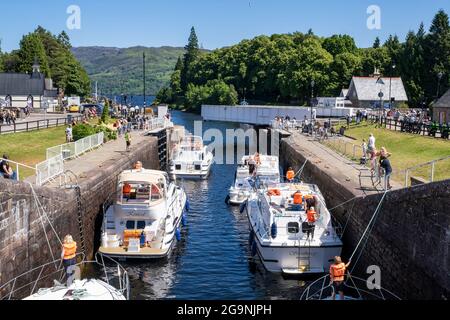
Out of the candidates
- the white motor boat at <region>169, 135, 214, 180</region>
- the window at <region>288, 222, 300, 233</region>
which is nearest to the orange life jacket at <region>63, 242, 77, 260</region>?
the window at <region>288, 222, 300, 233</region>

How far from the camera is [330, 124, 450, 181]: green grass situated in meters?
33.2

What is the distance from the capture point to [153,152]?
59.0 meters

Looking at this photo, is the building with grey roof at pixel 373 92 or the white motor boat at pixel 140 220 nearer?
the white motor boat at pixel 140 220

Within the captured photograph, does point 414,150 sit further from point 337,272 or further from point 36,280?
point 36,280

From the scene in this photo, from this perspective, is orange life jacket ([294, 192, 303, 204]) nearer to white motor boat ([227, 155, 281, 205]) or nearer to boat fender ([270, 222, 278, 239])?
boat fender ([270, 222, 278, 239])

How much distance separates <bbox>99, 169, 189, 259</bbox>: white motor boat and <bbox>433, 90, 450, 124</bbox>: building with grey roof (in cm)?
3879

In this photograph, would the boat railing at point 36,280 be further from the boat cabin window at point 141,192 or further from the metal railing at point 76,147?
the metal railing at point 76,147

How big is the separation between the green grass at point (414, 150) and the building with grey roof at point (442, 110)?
7338mm

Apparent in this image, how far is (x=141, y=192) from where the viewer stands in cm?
3047

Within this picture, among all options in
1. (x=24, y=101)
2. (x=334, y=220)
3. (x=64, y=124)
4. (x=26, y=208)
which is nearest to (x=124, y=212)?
(x=26, y=208)

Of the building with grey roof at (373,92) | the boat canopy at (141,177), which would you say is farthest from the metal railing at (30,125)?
the building with grey roof at (373,92)

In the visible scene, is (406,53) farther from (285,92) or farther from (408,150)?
(408,150)

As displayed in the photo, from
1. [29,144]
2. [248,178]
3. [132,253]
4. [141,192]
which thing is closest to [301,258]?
[132,253]

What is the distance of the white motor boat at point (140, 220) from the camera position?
27938 mm
